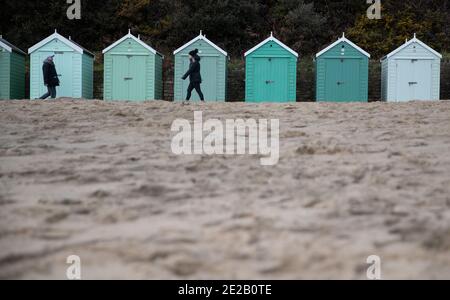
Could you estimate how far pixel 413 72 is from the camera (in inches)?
608

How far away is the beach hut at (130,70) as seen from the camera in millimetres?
15430

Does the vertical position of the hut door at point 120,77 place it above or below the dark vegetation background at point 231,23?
below

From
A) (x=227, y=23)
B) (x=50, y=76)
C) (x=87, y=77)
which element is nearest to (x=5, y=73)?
(x=87, y=77)

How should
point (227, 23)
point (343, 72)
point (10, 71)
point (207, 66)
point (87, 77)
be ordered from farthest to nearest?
point (227, 23), point (87, 77), point (10, 71), point (207, 66), point (343, 72)

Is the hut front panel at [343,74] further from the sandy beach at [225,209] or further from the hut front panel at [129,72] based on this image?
the sandy beach at [225,209]

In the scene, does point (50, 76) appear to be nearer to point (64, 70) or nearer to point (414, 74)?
point (64, 70)

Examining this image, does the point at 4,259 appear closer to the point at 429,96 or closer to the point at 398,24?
the point at 429,96

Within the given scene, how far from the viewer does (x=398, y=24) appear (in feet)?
85.0

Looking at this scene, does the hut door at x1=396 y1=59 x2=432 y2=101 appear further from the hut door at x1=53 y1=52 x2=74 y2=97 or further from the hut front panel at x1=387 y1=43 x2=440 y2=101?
the hut door at x1=53 y1=52 x2=74 y2=97

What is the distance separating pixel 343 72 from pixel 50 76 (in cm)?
717

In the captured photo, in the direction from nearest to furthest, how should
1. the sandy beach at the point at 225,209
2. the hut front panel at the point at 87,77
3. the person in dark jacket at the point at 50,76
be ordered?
1. the sandy beach at the point at 225,209
2. the person in dark jacket at the point at 50,76
3. the hut front panel at the point at 87,77

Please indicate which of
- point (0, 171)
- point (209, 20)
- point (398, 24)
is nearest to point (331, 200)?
point (0, 171)

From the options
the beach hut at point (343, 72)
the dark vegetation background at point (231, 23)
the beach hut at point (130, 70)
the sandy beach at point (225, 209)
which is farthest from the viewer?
the dark vegetation background at point (231, 23)

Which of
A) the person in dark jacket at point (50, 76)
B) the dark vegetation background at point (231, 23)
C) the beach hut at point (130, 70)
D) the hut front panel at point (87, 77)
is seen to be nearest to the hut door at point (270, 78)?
the beach hut at point (130, 70)
